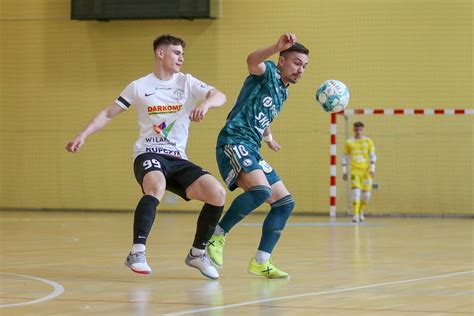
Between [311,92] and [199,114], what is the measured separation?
11.7m

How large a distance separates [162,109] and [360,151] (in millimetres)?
9899

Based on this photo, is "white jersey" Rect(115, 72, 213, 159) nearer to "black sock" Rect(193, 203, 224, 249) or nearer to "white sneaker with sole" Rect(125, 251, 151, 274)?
"black sock" Rect(193, 203, 224, 249)

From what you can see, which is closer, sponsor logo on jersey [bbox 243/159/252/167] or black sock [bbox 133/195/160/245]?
black sock [bbox 133/195/160/245]

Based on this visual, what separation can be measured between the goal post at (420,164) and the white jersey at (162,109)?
33.6 ft

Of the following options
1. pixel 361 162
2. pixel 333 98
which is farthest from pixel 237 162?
pixel 361 162

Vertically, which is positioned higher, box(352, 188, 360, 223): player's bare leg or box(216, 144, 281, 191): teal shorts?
box(216, 144, 281, 191): teal shorts

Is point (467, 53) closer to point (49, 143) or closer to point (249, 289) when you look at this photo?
point (49, 143)

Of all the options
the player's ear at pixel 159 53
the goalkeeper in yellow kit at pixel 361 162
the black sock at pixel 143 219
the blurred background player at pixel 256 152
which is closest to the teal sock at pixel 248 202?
the blurred background player at pixel 256 152

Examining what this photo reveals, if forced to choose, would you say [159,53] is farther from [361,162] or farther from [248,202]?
[361,162]

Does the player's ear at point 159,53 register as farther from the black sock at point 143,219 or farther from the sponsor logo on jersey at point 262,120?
the black sock at point 143,219

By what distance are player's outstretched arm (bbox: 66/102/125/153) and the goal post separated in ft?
34.1

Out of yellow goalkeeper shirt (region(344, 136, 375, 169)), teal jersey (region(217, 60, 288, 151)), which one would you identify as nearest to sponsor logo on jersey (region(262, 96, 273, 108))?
teal jersey (region(217, 60, 288, 151))

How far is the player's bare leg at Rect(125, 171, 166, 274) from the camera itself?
6.81 m

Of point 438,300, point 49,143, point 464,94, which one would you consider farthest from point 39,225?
point 438,300
